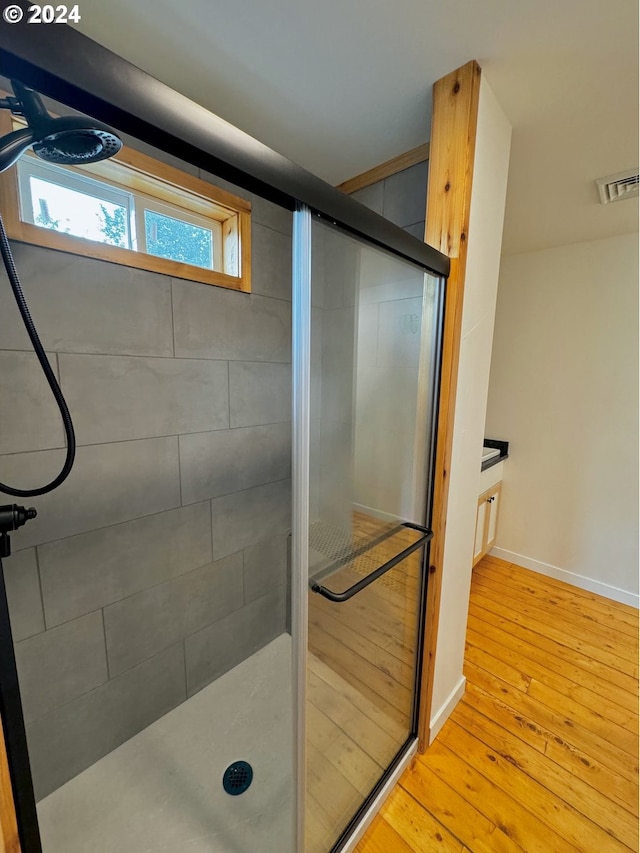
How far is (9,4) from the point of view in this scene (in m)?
0.43

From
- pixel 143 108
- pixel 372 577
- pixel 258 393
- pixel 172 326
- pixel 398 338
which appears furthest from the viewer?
pixel 258 393

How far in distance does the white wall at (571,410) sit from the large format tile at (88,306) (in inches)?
98.2

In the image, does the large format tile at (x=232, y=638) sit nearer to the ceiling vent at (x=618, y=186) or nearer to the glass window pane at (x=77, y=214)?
the glass window pane at (x=77, y=214)

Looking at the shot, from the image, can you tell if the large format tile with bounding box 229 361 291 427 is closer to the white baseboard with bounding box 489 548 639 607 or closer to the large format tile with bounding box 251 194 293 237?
the large format tile with bounding box 251 194 293 237

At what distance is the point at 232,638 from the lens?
5.92 ft

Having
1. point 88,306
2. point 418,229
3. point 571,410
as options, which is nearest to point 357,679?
point 88,306

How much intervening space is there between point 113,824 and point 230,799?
0.38 meters

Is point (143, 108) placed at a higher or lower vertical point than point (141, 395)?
higher

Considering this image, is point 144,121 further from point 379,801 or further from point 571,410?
point 571,410

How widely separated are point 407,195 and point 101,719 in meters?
2.44

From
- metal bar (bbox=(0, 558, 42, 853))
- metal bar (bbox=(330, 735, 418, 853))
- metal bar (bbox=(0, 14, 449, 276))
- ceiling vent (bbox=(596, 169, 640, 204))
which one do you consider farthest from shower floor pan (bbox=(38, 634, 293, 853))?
ceiling vent (bbox=(596, 169, 640, 204))

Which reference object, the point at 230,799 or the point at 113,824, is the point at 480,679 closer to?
the point at 230,799

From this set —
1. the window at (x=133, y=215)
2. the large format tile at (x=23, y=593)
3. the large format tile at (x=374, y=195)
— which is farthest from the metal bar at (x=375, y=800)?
the large format tile at (x=374, y=195)

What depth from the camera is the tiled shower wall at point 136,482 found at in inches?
44.8
